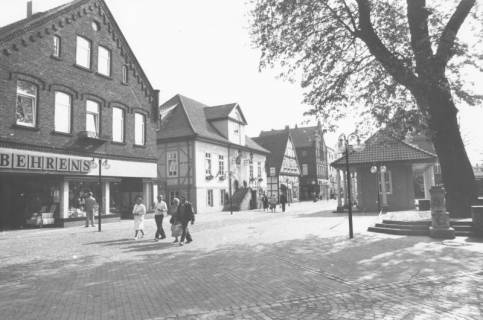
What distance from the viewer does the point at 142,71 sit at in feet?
84.4

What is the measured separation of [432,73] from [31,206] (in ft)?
65.1

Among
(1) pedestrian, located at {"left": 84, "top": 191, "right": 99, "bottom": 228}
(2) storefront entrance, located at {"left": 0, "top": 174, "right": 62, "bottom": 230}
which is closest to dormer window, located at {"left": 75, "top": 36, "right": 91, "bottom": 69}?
(2) storefront entrance, located at {"left": 0, "top": 174, "right": 62, "bottom": 230}

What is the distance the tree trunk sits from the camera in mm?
14547

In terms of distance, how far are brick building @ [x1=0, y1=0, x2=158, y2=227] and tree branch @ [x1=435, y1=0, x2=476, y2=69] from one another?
1747 cm

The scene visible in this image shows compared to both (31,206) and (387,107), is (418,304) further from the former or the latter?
(31,206)

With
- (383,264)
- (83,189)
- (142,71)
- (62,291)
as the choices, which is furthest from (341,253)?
(142,71)

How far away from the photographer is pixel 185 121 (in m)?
34.1

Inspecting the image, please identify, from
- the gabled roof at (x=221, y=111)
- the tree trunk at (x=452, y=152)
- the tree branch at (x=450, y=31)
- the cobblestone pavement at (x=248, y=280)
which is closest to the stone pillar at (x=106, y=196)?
the cobblestone pavement at (x=248, y=280)

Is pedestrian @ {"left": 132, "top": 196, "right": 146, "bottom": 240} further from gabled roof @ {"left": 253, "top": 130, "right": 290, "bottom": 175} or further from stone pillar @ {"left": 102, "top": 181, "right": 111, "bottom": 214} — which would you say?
gabled roof @ {"left": 253, "top": 130, "right": 290, "bottom": 175}

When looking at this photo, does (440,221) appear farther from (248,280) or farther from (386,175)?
(386,175)

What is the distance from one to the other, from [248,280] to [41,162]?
14.7 m

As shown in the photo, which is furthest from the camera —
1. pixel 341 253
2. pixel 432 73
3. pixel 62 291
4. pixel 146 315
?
pixel 432 73

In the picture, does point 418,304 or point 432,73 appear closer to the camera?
point 418,304

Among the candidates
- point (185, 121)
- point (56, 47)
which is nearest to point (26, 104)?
point (56, 47)
